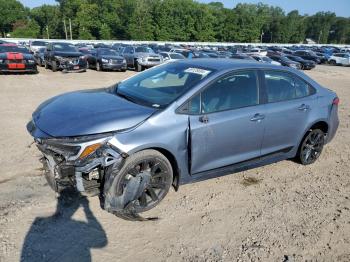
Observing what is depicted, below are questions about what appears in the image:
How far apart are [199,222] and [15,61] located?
47.2 feet

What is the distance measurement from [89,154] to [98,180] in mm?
353

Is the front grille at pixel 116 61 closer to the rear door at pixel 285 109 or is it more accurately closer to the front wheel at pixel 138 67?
the front wheel at pixel 138 67

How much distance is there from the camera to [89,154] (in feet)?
11.5

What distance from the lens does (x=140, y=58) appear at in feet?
70.0

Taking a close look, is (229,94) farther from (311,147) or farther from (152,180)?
(311,147)

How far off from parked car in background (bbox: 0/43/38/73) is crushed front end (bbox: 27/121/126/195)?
13.5m

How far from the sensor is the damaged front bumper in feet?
11.5

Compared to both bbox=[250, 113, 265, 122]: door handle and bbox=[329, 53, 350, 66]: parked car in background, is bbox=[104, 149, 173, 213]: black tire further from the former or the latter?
bbox=[329, 53, 350, 66]: parked car in background

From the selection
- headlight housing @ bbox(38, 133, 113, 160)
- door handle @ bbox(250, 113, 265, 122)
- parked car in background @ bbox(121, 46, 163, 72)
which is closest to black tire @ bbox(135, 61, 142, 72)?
parked car in background @ bbox(121, 46, 163, 72)

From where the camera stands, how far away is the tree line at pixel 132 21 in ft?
305

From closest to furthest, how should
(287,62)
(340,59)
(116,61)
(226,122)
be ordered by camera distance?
(226,122) < (116,61) < (287,62) < (340,59)

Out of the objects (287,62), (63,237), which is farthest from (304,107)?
(287,62)

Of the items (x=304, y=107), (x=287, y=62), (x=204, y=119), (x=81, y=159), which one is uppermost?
(x=204, y=119)

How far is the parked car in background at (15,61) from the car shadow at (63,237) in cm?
1346
